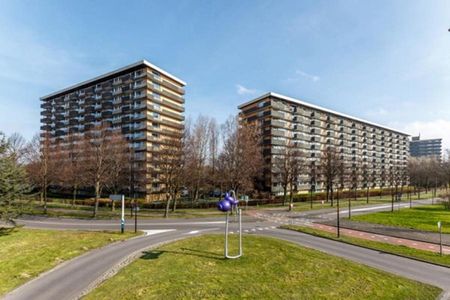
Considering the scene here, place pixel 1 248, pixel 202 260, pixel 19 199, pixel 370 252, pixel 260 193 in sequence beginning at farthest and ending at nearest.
→ pixel 260 193 < pixel 19 199 < pixel 370 252 < pixel 1 248 < pixel 202 260

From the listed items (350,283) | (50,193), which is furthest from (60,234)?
(50,193)

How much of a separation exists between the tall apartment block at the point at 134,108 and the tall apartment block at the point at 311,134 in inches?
875

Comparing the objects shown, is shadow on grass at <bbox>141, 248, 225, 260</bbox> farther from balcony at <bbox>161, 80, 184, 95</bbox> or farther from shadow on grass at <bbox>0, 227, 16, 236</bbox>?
balcony at <bbox>161, 80, 184, 95</bbox>

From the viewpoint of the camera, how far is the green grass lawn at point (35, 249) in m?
16.9

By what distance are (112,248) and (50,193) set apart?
72446 millimetres

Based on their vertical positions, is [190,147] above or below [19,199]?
above

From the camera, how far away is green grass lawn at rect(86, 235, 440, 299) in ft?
44.4

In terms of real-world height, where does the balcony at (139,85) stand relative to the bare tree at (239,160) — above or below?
above

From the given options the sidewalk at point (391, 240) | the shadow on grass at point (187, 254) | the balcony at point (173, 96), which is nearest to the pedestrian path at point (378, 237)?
the sidewalk at point (391, 240)

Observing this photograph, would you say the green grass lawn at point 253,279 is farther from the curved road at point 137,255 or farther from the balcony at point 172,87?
the balcony at point 172,87

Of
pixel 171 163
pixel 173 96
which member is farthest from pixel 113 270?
pixel 173 96

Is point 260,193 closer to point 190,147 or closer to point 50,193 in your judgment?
point 190,147

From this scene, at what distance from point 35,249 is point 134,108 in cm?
5641

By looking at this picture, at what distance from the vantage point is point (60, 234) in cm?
2725
